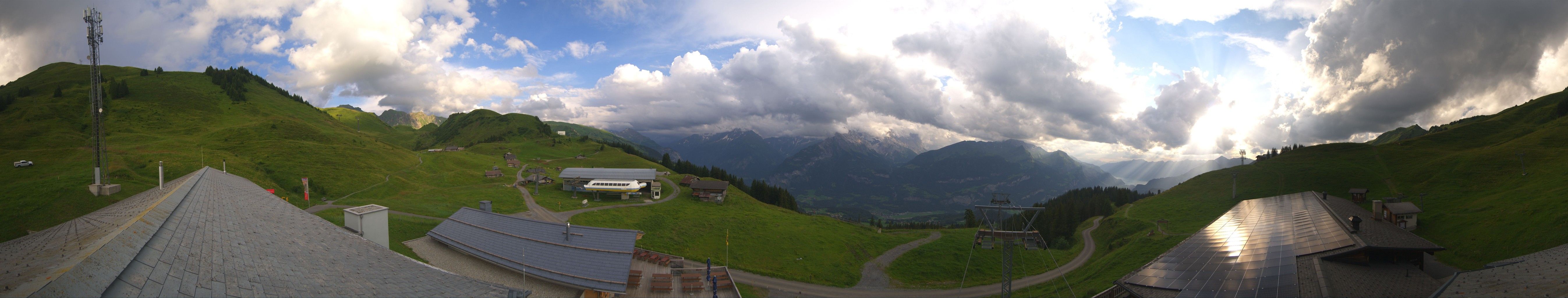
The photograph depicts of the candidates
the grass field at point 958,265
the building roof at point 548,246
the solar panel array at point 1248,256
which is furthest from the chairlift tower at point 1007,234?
the building roof at point 548,246

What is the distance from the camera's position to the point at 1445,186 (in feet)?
212

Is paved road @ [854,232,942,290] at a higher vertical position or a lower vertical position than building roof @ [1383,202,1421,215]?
lower

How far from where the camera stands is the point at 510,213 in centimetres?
5766

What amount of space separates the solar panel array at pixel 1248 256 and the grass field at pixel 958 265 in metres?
14.4

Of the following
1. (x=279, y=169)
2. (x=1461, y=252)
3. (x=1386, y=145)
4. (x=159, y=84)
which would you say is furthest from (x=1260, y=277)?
(x=159, y=84)

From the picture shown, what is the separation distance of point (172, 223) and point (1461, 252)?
264 feet

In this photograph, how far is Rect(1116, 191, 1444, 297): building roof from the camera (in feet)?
75.8

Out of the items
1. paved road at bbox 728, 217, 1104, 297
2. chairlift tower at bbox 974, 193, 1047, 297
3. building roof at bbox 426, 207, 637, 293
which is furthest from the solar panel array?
building roof at bbox 426, 207, 637, 293

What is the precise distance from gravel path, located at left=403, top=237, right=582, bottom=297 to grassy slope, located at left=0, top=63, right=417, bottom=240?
30480mm

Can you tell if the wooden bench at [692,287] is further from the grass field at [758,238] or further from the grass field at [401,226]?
the grass field at [401,226]

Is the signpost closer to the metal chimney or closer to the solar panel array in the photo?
the solar panel array

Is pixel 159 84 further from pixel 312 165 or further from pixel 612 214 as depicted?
pixel 612 214

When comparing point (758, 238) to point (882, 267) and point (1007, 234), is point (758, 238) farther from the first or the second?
point (1007, 234)

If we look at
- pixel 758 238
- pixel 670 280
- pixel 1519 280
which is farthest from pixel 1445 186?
pixel 670 280
